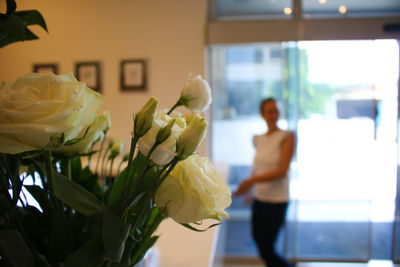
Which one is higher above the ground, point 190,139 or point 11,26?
point 11,26

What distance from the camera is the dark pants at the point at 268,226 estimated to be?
8.55 feet

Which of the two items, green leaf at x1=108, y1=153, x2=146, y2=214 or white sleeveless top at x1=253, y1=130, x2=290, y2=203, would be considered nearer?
green leaf at x1=108, y1=153, x2=146, y2=214

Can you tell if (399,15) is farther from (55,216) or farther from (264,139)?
(55,216)

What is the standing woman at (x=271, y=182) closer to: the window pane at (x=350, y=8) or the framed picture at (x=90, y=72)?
the window pane at (x=350, y=8)

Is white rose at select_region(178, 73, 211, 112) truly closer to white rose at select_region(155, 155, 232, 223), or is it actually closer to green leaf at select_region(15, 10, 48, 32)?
white rose at select_region(155, 155, 232, 223)

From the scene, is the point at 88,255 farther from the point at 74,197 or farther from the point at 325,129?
the point at 325,129

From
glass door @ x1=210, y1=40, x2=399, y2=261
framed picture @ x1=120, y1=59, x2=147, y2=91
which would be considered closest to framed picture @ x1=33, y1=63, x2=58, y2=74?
framed picture @ x1=120, y1=59, x2=147, y2=91

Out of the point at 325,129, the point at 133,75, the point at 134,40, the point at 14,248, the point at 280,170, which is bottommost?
the point at 280,170

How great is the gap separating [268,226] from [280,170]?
45 cm

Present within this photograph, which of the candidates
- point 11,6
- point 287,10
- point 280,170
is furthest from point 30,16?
point 287,10

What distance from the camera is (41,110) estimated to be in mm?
354

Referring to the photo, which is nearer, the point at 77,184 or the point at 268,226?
the point at 77,184

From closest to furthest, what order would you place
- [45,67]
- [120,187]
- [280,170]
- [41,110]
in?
[41,110] → [120,187] → [280,170] → [45,67]

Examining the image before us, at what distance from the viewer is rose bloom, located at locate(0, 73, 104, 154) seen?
35 centimetres
